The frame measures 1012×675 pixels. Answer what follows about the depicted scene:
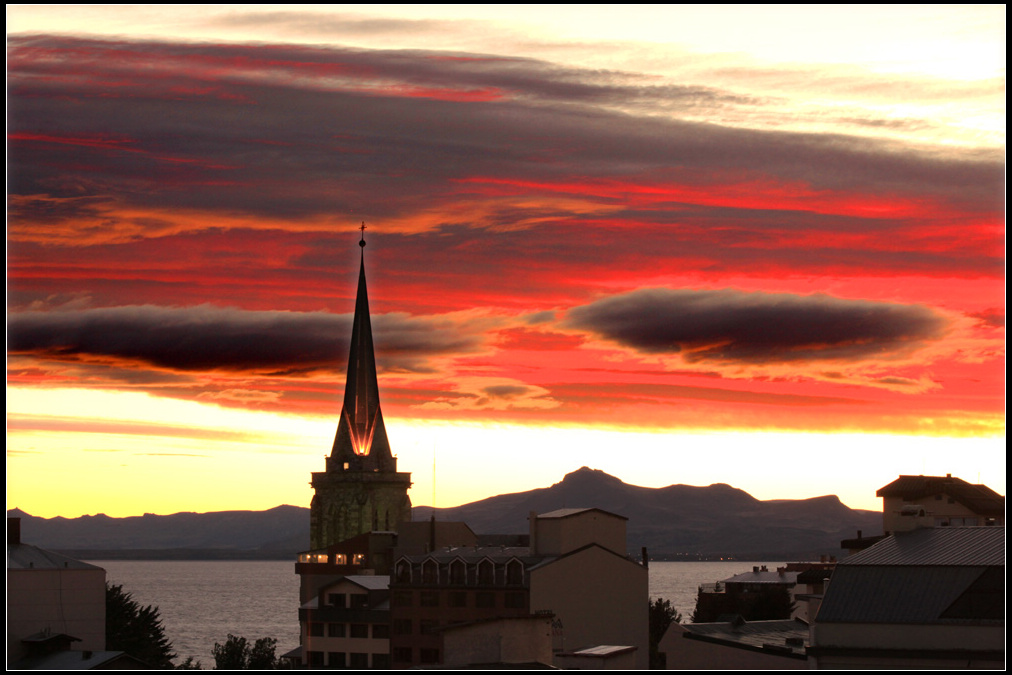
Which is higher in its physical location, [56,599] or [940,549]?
[940,549]

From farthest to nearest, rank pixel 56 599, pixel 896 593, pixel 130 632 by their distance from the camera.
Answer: pixel 130 632 → pixel 56 599 → pixel 896 593

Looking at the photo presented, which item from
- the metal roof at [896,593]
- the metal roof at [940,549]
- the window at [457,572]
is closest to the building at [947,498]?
the window at [457,572]

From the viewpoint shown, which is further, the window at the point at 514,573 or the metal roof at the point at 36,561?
the window at the point at 514,573

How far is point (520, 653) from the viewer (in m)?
57.7

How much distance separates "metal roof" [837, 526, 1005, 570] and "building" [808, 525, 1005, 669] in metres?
0.07

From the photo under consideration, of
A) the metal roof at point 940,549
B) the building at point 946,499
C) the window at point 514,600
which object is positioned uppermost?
the building at point 946,499

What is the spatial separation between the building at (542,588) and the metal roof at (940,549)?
3185 centimetres

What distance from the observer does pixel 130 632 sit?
334 ft

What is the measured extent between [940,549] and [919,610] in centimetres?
659

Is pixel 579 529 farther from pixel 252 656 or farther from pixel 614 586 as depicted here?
pixel 252 656

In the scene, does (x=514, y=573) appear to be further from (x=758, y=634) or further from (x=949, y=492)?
(x=949, y=492)

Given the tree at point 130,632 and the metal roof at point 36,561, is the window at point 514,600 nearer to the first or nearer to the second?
the tree at point 130,632

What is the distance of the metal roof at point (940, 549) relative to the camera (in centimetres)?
6688

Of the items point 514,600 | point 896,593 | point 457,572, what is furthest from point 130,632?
point 896,593
